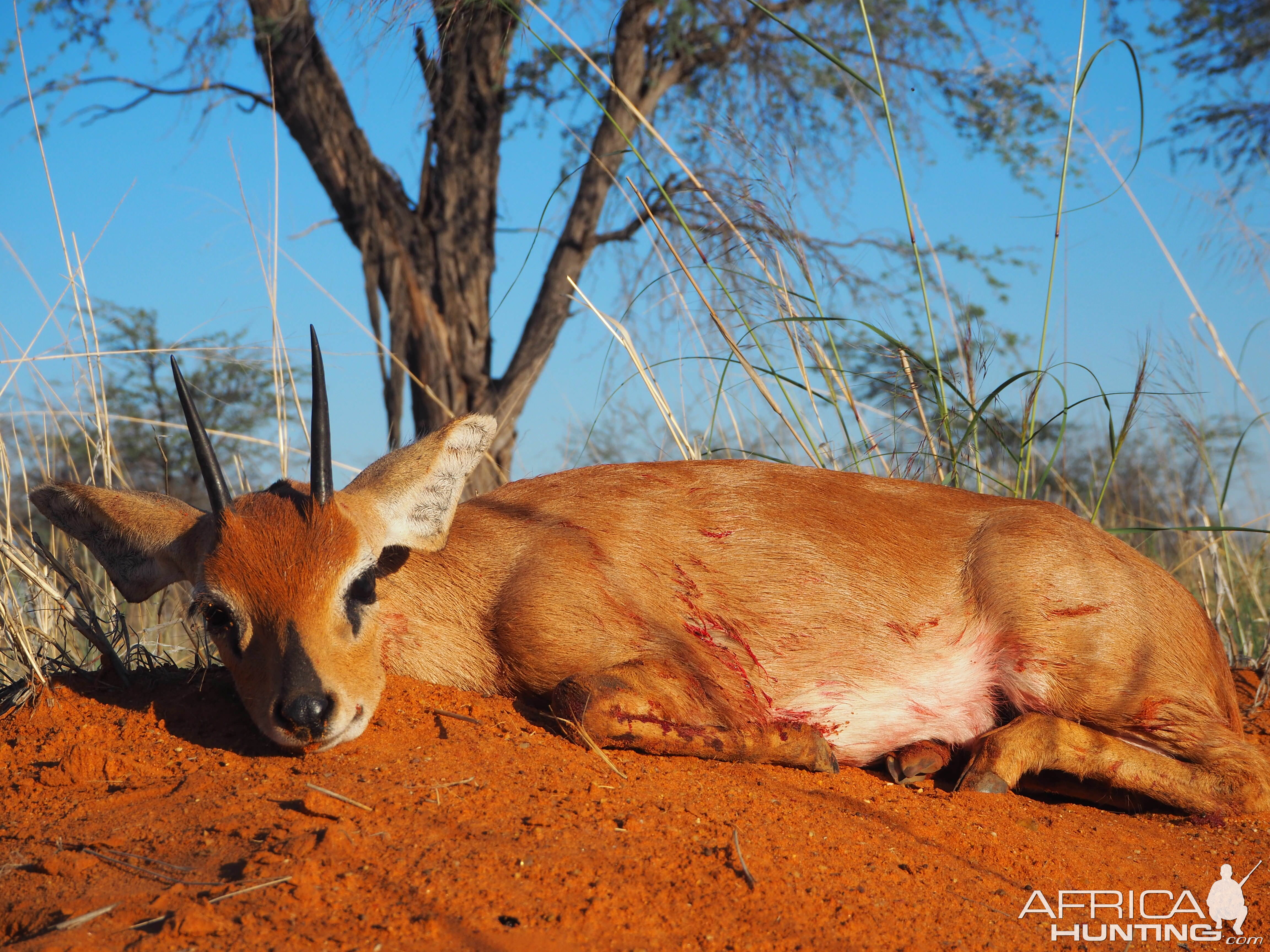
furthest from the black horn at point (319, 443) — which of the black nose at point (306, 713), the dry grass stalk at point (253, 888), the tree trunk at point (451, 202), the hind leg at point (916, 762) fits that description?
the tree trunk at point (451, 202)

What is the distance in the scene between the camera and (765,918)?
2.23 meters

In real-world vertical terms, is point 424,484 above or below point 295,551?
above

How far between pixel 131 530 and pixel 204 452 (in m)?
0.50

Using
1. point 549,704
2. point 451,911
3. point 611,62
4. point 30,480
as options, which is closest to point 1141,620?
point 549,704

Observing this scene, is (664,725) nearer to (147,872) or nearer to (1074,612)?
(147,872)

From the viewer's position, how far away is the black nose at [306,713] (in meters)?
2.85

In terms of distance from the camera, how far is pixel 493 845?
241cm

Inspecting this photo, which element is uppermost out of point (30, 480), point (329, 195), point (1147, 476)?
point (329, 195)

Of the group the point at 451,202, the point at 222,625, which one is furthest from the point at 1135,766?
the point at 451,202

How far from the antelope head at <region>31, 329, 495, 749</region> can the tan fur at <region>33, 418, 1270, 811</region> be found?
0.04ft

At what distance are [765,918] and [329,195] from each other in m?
10.5

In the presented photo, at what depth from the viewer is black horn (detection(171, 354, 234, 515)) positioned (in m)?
3.16

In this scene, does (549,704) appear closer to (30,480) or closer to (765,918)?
(765,918)

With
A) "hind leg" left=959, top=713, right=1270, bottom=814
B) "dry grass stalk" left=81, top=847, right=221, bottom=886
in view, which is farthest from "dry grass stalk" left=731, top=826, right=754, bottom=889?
"hind leg" left=959, top=713, right=1270, bottom=814
